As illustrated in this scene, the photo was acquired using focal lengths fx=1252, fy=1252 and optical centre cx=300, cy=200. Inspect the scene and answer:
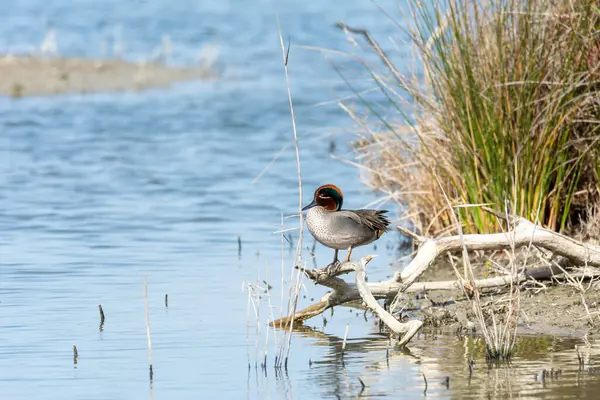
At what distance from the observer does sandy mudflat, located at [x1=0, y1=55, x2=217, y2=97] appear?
2189 cm

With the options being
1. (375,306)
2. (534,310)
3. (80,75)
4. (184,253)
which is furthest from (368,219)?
(80,75)

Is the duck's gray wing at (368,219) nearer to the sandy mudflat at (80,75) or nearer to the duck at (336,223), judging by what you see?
the duck at (336,223)

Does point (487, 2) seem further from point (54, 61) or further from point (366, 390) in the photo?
point (54, 61)

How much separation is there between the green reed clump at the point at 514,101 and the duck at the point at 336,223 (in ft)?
2.53

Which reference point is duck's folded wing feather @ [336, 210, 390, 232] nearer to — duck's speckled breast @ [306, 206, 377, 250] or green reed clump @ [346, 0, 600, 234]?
duck's speckled breast @ [306, 206, 377, 250]

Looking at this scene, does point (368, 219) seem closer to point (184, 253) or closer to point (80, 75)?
point (184, 253)

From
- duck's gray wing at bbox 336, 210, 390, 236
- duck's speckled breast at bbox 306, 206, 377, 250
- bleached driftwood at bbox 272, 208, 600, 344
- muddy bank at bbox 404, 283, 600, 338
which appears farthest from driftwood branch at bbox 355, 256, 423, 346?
muddy bank at bbox 404, 283, 600, 338

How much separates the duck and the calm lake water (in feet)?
1.18

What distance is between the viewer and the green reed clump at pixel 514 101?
8595 millimetres

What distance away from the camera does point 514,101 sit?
28.7 ft

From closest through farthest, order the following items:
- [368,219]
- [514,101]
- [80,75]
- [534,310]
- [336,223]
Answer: [336,223] < [368,219] < [534,310] < [514,101] < [80,75]

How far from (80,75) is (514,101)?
601 inches

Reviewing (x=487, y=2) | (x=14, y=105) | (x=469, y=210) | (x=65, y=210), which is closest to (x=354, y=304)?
(x=469, y=210)

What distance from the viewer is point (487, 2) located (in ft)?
29.2
